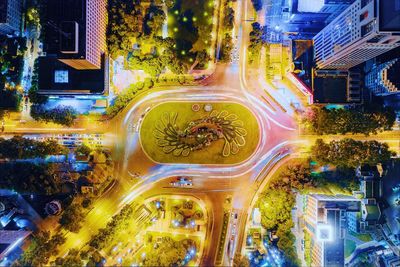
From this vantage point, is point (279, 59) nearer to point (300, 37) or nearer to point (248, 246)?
point (300, 37)

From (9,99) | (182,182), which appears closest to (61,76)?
(9,99)

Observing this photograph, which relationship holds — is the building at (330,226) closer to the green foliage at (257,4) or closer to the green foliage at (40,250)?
the green foliage at (257,4)

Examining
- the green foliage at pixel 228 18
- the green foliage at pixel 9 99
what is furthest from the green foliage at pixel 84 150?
the green foliage at pixel 228 18

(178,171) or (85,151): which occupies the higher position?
(85,151)

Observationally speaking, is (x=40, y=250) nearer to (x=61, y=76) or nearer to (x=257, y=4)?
(x=61, y=76)

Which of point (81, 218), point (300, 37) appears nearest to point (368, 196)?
point (300, 37)

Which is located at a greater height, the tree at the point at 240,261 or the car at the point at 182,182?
the car at the point at 182,182

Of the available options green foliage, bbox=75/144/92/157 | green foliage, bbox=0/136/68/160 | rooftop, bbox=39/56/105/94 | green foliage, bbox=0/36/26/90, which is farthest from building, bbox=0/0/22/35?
green foliage, bbox=75/144/92/157
